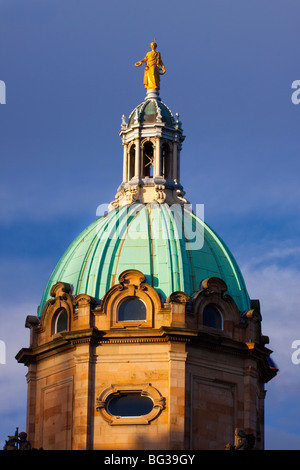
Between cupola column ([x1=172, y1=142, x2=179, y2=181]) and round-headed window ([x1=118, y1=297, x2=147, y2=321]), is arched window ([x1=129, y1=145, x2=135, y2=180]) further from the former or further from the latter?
round-headed window ([x1=118, y1=297, x2=147, y2=321])

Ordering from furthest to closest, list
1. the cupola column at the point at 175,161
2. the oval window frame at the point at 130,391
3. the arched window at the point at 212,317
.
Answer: the cupola column at the point at 175,161 → the arched window at the point at 212,317 → the oval window frame at the point at 130,391

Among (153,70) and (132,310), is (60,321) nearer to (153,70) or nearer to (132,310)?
(132,310)

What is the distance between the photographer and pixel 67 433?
12238 centimetres

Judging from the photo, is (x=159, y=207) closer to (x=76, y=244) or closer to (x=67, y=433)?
(x=76, y=244)

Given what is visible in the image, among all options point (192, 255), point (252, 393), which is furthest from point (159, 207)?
point (252, 393)

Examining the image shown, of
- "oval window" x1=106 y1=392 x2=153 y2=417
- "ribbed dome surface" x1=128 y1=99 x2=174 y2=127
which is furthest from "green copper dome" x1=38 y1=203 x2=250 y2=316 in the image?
"oval window" x1=106 y1=392 x2=153 y2=417

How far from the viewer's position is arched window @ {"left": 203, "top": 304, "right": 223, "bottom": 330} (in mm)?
123812

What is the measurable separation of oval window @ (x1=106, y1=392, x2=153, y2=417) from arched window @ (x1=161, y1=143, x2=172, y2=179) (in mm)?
14596

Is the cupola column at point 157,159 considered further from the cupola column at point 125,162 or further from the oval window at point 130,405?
the oval window at point 130,405

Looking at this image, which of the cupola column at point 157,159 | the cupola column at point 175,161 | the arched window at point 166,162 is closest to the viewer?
the cupola column at point 157,159

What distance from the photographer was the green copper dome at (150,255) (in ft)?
409

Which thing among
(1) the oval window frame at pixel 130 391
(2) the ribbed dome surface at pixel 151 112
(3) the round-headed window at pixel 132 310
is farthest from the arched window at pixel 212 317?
(2) the ribbed dome surface at pixel 151 112

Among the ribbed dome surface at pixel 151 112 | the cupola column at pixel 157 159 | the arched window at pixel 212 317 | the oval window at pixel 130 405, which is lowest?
the oval window at pixel 130 405

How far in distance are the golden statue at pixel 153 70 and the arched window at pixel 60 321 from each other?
50.1ft
